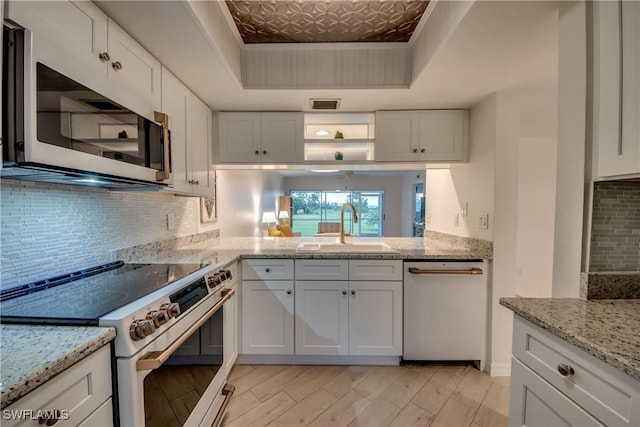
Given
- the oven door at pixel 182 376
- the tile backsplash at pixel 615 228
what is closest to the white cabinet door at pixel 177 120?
the oven door at pixel 182 376

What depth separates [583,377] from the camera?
0.80m

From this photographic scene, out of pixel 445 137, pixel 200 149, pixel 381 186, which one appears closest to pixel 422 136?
pixel 445 137

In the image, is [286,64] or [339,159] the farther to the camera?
[339,159]

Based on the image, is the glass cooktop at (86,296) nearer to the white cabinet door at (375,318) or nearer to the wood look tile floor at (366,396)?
the wood look tile floor at (366,396)

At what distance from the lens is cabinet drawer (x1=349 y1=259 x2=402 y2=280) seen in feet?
6.72

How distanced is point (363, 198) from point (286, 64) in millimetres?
7406

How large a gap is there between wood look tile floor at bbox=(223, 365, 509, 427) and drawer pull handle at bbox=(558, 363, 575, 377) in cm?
102

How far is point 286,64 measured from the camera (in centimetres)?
194

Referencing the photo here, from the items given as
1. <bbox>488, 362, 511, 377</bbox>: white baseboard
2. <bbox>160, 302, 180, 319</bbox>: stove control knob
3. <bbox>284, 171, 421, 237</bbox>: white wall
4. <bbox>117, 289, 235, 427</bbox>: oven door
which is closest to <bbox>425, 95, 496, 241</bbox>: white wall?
<bbox>488, 362, 511, 377</bbox>: white baseboard

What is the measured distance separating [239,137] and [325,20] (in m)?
1.14

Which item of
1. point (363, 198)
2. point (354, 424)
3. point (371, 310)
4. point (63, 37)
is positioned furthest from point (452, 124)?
point (363, 198)

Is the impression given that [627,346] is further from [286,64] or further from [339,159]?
[286,64]

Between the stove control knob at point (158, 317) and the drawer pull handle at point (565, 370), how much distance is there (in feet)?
4.30

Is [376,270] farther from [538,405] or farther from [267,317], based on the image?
[538,405]
